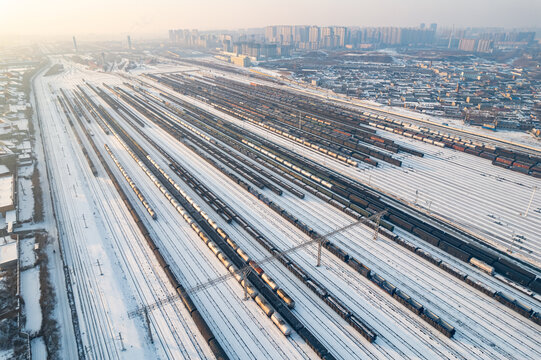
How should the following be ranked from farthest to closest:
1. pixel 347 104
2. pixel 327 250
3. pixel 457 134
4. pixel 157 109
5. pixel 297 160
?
pixel 347 104, pixel 157 109, pixel 457 134, pixel 297 160, pixel 327 250

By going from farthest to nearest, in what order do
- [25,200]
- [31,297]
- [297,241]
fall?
[25,200]
[297,241]
[31,297]

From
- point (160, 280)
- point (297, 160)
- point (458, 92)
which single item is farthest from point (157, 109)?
point (458, 92)

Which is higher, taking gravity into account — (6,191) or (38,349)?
(6,191)

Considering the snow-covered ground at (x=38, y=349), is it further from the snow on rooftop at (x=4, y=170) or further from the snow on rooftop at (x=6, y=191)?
the snow on rooftop at (x=4, y=170)

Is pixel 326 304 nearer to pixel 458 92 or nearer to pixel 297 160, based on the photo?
pixel 297 160

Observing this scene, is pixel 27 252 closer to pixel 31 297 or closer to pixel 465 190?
pixel 31 297

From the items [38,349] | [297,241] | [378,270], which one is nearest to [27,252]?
[38,349]

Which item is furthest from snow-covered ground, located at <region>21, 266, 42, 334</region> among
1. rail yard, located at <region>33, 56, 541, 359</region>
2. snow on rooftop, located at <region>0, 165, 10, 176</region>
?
snow on rooftop, located at <region>0, 165, 10, 176</region>

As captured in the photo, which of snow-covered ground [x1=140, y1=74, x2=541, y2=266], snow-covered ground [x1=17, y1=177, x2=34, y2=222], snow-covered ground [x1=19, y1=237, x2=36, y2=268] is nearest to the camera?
snow-covered ground [x1=19, y1=237, x2=36, y2=268]

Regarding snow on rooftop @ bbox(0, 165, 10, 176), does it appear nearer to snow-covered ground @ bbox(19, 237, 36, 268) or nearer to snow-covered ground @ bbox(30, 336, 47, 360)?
snow-covered ground @ bbox(19, 237, 36, 268)
